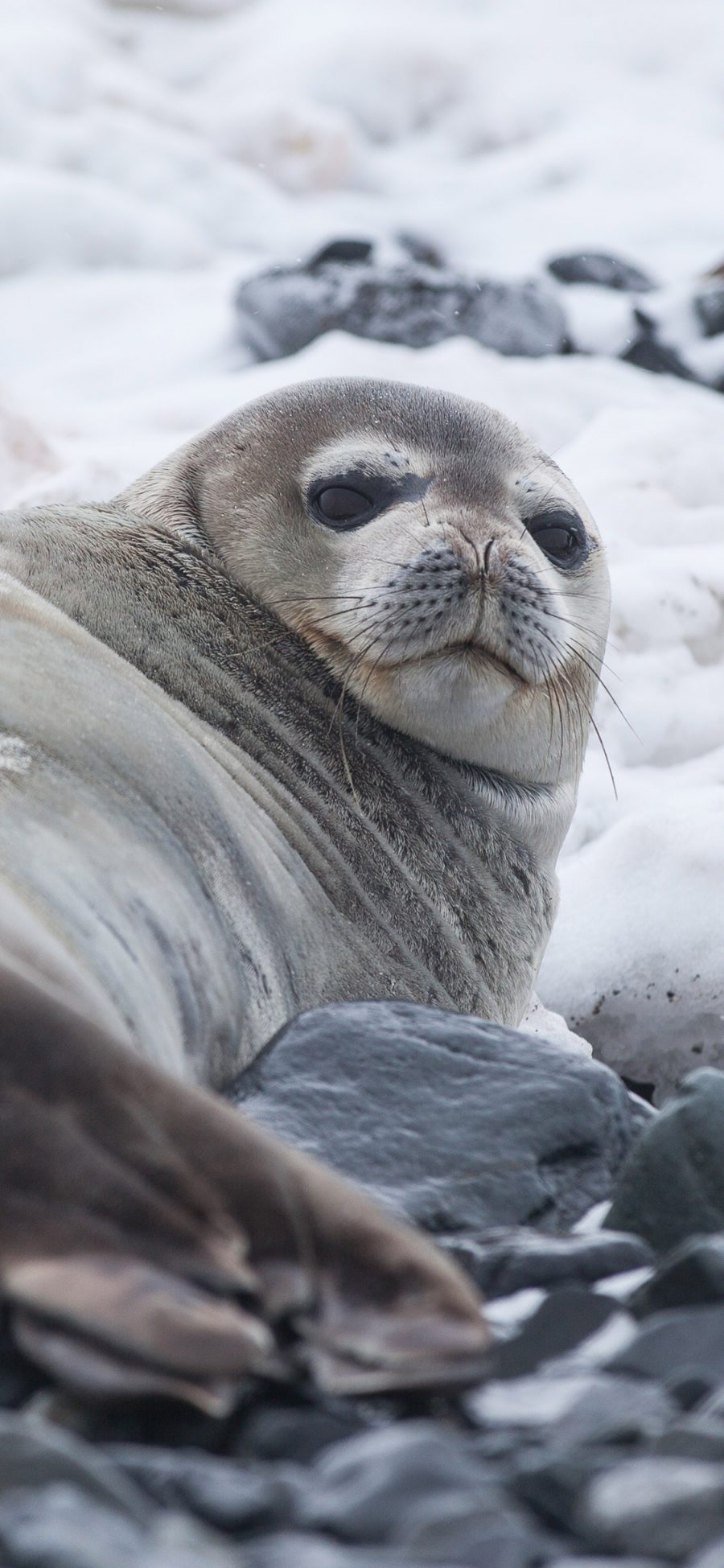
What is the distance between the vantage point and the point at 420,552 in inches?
123

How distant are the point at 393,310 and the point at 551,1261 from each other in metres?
8.06

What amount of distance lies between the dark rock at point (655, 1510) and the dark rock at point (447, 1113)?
2.70ft

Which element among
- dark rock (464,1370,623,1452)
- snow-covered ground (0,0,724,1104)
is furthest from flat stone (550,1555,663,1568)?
snow-covered ground (0,0,724,1104)

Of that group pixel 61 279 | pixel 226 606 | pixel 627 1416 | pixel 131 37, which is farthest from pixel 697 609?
pixel 131 37

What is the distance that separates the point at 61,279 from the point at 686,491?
5066mm

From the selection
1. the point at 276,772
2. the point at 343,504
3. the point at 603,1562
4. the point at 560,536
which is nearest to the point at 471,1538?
the point at 603,1562

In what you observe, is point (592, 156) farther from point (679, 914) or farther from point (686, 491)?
point (679, 914)

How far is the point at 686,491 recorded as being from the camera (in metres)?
6.72

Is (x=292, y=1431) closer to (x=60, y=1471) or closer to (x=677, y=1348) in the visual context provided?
(x=60, y=1471)

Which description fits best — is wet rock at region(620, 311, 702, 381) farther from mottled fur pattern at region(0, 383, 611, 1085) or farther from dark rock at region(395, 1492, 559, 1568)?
dark rock at region(395, 1492, 559, 1568)

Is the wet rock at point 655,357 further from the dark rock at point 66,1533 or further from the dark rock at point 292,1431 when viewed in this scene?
the dark rock at point 66,1533

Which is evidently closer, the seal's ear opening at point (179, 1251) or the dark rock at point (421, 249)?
the seal's ear opening at point (179, 1251)

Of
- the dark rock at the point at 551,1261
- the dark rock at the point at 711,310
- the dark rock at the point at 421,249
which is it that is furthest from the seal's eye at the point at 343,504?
the dark rock at the point at 421,249

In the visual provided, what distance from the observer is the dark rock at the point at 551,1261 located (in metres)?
1.84
